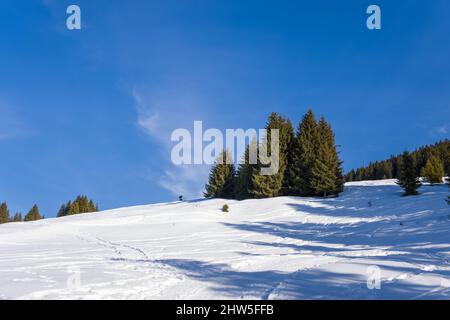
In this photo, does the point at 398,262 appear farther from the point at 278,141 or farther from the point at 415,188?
the point at 278,141

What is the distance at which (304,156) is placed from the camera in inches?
1564

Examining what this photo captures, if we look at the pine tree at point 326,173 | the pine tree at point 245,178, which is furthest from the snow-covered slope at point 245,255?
the pine tree at point 245,178

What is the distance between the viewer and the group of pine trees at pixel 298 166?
37000mm

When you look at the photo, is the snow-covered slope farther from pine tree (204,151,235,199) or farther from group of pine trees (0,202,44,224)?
group of pine trees (0,202,44,224)

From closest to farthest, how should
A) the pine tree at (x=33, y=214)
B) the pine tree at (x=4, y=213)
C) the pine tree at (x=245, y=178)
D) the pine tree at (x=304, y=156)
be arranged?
the pine tree at (x=304, y=156) → the pine tree at (x=245, y=178) → the pine tree at (x=33, y=214) → the pine tree at (x=4, y=213)

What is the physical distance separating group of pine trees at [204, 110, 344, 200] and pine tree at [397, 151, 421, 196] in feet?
22.4

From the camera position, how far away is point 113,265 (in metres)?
12.0

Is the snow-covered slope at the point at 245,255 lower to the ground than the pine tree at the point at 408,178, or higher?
lower

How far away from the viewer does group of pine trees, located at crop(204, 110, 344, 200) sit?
3700cm

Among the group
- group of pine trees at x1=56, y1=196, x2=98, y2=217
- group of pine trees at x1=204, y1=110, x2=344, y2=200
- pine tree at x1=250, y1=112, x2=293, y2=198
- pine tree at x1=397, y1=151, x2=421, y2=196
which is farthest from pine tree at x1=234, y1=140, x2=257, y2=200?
group of pine trees at x1=56, y1=196, x2=98, y2=217

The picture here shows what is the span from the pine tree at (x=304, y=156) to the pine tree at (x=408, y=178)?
8712 mm

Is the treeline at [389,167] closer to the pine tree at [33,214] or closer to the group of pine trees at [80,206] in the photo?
the group of pine trees at [80,206]

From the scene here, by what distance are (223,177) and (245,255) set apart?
35.8 metres

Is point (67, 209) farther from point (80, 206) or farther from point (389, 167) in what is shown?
point (389, 167)
